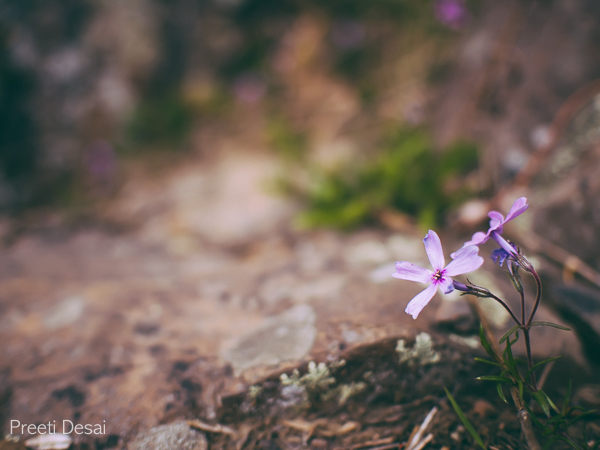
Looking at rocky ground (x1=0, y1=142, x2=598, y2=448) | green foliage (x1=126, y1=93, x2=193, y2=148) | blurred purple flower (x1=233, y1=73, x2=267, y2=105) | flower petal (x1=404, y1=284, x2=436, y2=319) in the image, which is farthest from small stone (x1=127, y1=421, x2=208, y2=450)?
blurred purple flower (x1=233, y1=73, x2=267, y2=105)

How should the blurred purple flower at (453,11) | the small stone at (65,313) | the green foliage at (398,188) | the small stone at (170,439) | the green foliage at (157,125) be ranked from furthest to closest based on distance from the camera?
the green foliage at (157,125)
the blurred purple flower at (453,11)
the green foliage at (398,188)
the small stone at (65,313)
the small stone at (170,439)

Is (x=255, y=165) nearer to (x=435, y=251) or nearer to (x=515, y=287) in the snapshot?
(x=435, y=251)

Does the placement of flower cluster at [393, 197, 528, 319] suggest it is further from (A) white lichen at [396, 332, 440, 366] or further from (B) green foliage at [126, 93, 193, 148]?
(B) green foliage at [126, 93, 193, 148]

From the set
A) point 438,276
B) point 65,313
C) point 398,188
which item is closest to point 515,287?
point 438,276

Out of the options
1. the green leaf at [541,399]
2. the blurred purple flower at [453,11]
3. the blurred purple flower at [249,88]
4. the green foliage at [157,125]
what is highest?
the blurred purple flower at [249,88]

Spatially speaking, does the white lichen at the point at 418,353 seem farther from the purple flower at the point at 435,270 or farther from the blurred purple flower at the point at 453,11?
the blurred purple flower at the point at 453,11

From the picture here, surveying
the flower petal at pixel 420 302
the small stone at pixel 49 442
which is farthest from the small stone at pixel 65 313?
the flower petal at pixel 420 302

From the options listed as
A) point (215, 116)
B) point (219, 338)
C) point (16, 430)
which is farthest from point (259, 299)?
point (215, 116)

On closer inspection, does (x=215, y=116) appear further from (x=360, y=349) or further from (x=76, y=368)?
(x=360, y=349)
